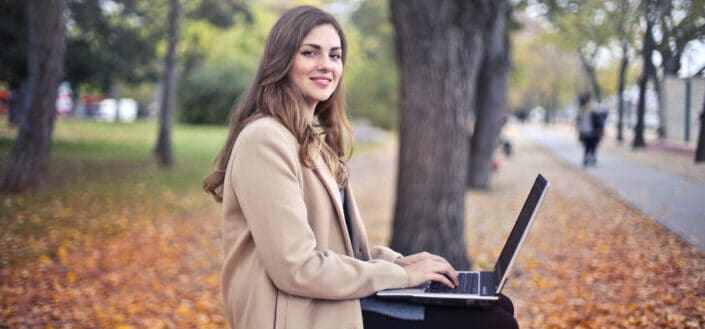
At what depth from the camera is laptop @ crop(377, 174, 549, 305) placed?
233 cm

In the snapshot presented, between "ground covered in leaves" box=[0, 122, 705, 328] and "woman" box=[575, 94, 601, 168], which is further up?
"woman" box=[575, 94, 601, 168]

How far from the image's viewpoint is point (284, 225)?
85.0 inches

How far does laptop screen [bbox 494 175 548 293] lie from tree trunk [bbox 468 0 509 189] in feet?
37.0

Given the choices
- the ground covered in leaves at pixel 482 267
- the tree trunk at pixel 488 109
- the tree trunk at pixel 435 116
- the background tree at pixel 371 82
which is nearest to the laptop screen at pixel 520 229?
the ground covered in leaves at pixel 482 267

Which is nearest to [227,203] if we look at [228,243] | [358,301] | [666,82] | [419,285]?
[228,243]

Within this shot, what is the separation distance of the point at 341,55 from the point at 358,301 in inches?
39.8

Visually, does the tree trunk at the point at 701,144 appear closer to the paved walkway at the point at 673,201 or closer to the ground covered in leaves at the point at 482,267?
the paved walkway at the point at 673,201

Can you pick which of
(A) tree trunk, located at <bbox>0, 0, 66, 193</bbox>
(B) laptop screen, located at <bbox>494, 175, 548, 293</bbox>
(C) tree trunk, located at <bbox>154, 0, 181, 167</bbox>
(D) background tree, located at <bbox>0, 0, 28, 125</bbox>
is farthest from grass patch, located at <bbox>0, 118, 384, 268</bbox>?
(B) laptop screen, located at <bbox>494, 175, 548, 293</bbox>

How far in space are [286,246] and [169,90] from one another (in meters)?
14.2

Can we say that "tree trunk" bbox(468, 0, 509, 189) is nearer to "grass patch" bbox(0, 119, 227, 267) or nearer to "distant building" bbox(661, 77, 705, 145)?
"grass patch" bbox(0, 119, 227, 267)

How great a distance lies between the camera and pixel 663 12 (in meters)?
3.38

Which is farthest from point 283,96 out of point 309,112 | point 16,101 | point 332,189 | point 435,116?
point 16,101

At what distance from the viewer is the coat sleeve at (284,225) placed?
7.12 ft

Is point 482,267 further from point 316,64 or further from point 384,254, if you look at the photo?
point 316,64
